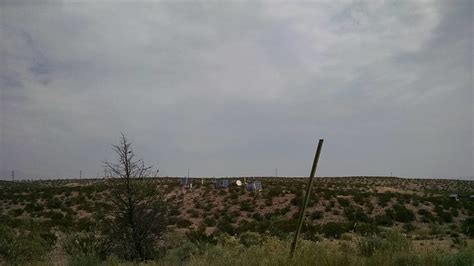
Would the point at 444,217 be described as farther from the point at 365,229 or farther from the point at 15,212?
the point at 15,212

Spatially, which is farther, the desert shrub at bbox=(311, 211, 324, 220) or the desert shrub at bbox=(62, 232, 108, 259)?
the desert shrub at bbox=(311, 211, 324, 220)

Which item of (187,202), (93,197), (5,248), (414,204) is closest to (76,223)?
(187,202)

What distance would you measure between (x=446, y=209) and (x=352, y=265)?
35020mm

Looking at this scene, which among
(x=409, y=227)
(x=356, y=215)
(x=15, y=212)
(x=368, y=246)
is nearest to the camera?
(x=368, y=246)

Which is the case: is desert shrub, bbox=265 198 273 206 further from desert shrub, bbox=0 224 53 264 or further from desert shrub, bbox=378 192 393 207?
desert shrub, bbox=0 224 53 264

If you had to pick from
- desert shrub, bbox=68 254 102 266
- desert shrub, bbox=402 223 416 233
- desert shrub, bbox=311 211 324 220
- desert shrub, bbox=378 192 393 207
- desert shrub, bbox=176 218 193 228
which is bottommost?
desert shrub, bbox=176 218 193 228

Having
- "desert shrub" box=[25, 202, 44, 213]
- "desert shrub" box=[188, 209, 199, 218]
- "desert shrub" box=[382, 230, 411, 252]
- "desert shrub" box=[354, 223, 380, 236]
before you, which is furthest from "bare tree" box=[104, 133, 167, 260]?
"desert shrub" box=[25, 202, 44, 213]

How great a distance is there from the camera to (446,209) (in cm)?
4050

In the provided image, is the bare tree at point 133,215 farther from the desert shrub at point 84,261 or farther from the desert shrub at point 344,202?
the desert shrub at point 344,202

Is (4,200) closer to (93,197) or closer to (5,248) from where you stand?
(93,197)

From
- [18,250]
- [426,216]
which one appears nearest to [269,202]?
[426,216]

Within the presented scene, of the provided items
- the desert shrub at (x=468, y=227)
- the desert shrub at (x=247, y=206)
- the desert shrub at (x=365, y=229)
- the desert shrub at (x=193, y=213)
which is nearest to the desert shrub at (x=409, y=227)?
the desert shrub at (x=365, y=229)

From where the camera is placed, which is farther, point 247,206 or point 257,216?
point 247,206

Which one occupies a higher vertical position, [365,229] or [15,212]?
[365,229]
